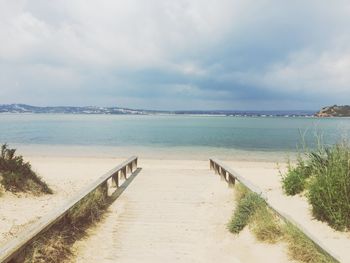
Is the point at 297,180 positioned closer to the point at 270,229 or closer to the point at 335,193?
the point at 335,193

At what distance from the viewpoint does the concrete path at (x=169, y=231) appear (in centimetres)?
609

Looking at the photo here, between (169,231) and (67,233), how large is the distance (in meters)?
1.79

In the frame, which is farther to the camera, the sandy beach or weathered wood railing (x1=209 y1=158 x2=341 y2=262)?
the sandy beach

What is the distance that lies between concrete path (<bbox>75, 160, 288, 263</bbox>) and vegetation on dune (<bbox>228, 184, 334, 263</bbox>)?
19 centimetres

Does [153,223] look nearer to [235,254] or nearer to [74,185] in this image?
[235,254]

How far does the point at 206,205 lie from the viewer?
9305 mm

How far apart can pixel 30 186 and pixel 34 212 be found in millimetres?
1973

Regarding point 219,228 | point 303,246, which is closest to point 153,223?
point 219,228

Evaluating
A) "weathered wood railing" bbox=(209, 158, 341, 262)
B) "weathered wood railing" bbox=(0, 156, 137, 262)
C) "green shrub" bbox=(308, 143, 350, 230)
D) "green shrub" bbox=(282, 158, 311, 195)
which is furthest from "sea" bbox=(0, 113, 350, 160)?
"weathered wood railing" bbox=(0, 156, 137, 262)

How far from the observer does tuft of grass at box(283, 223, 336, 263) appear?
16.4 feet

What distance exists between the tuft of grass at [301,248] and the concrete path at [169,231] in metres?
0.19

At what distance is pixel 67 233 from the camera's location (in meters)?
6.48

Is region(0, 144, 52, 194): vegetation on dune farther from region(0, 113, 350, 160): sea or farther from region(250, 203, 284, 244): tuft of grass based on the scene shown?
region(0, 113, 350, 160): sea

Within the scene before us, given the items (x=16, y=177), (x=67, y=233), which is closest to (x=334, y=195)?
(x=67, y=233)
